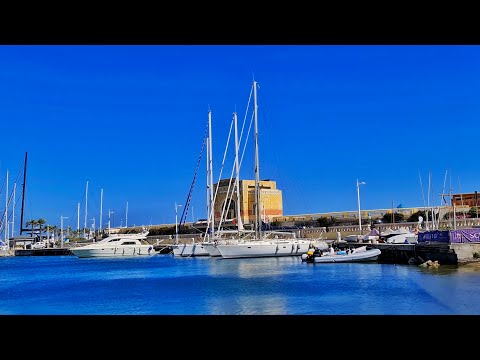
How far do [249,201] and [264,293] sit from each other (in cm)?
5429

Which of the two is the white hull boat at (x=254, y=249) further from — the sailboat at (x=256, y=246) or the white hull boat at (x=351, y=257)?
the white hull boat at (x=351, y=257)

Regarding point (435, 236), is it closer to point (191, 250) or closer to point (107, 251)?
point (191, 250)

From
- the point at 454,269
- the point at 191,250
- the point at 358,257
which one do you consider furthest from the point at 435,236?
the point at 191,250

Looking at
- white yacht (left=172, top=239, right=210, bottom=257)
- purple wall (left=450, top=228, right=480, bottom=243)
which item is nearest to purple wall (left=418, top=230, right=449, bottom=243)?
purple wall (left=450, top=228, right=480, bottom=243)

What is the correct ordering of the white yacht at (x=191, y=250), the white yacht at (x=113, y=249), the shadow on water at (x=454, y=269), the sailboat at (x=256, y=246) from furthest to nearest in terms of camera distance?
the white yacht at (x=113, y=249)
the white yacht at (x=191, y=250)
the sailboat at (x=256, y=246)
the shadow on water at (x=454, y=269)

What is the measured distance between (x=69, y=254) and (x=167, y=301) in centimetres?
4855

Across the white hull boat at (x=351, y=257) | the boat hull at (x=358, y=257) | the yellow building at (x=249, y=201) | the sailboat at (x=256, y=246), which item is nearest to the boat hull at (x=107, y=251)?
the sailboat at (x=256, y=246)

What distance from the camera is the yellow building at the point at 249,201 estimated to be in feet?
226

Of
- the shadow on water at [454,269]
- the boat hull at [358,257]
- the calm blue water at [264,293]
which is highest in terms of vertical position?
the boat hull at [358,257]

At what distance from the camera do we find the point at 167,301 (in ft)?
51.9

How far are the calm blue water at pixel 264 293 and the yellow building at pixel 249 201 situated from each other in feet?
139

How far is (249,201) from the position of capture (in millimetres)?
70812
